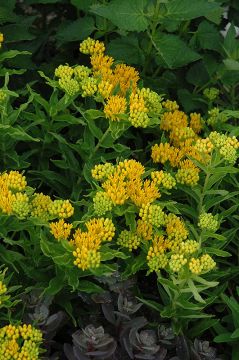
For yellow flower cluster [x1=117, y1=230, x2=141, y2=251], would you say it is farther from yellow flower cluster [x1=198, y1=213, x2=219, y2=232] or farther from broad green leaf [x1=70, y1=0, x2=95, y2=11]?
broad green leaf [x1=70, y1=0, x2=95, y2=11]

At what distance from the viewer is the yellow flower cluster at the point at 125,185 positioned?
1370mm

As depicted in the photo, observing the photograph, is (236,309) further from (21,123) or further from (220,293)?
(21,123)

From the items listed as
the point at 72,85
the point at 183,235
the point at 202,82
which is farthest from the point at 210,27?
the point at 183,235

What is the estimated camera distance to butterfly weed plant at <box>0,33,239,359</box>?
133 cm

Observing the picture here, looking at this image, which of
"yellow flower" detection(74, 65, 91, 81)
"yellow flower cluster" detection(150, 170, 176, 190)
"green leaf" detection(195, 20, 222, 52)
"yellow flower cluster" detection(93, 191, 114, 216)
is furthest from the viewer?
"green leaf" detection(195, 20, 222, 52)

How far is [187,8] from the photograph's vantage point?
5.89 feet

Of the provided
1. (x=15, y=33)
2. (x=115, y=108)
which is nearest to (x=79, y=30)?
(x=15, y=33)

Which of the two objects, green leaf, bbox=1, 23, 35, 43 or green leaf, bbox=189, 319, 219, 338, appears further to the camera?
green leaf, bbox=1, 23, 35, 43

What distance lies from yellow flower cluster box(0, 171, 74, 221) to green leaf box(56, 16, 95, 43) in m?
0.69

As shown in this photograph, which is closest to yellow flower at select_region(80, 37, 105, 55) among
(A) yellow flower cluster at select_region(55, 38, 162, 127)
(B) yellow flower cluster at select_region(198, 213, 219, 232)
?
(A) yellow flower cluster at select_region(55, 38, 162, 127)

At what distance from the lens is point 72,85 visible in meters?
1.53

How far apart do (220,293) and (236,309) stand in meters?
0.09

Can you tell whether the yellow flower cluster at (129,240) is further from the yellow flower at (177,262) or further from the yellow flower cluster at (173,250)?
the yellow flower at (177,262)

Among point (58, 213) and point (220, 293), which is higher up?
point (58, 213)
